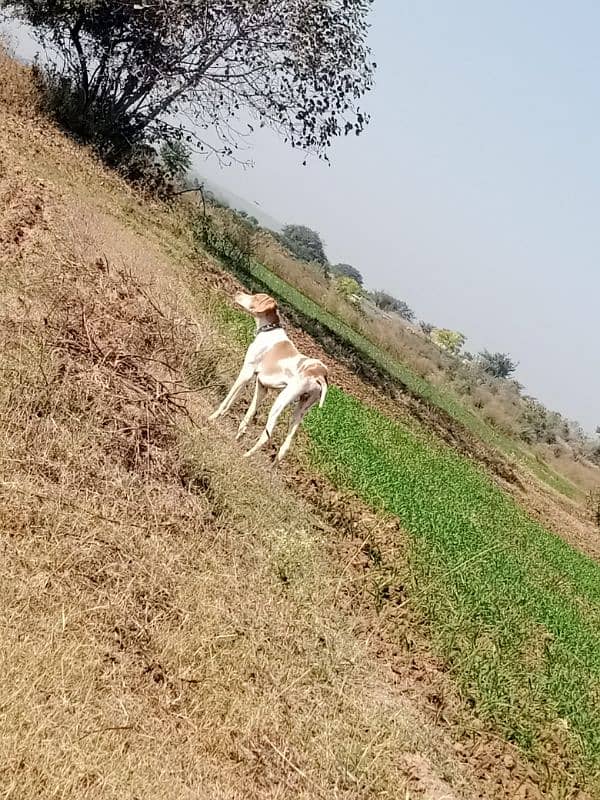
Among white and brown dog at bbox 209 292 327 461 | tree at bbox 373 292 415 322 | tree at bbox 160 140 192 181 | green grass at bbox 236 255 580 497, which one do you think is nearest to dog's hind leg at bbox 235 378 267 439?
white and brown dog at bbox 209 292 327 461

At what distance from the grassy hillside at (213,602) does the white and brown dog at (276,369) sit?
0.59 meters

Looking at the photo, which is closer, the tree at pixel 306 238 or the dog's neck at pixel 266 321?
the dog's neck at pixel 266 321

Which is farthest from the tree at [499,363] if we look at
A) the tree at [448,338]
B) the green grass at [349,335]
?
the green grass at [349,335]

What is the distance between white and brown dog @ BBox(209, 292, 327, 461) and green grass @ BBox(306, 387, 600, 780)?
1766mm

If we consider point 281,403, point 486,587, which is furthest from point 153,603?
point 486,587

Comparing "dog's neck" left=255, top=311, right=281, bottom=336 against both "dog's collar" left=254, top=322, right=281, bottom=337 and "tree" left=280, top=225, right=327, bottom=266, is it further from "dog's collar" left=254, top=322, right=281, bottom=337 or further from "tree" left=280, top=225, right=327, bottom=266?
"tree" left=280, top=225, right=327, bottom=266

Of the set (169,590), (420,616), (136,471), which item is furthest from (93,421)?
(420,616)

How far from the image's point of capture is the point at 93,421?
7.07 m

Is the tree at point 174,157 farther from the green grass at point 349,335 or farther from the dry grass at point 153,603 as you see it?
the dry grass at point 153,603

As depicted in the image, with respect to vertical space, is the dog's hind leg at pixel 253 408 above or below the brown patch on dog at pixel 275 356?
below

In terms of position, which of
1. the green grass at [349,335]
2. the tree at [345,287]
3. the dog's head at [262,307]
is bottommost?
the green grass at [349,335]

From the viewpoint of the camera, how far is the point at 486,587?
33.1 feet

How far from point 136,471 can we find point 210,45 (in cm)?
1780

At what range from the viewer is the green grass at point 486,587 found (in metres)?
7.82
